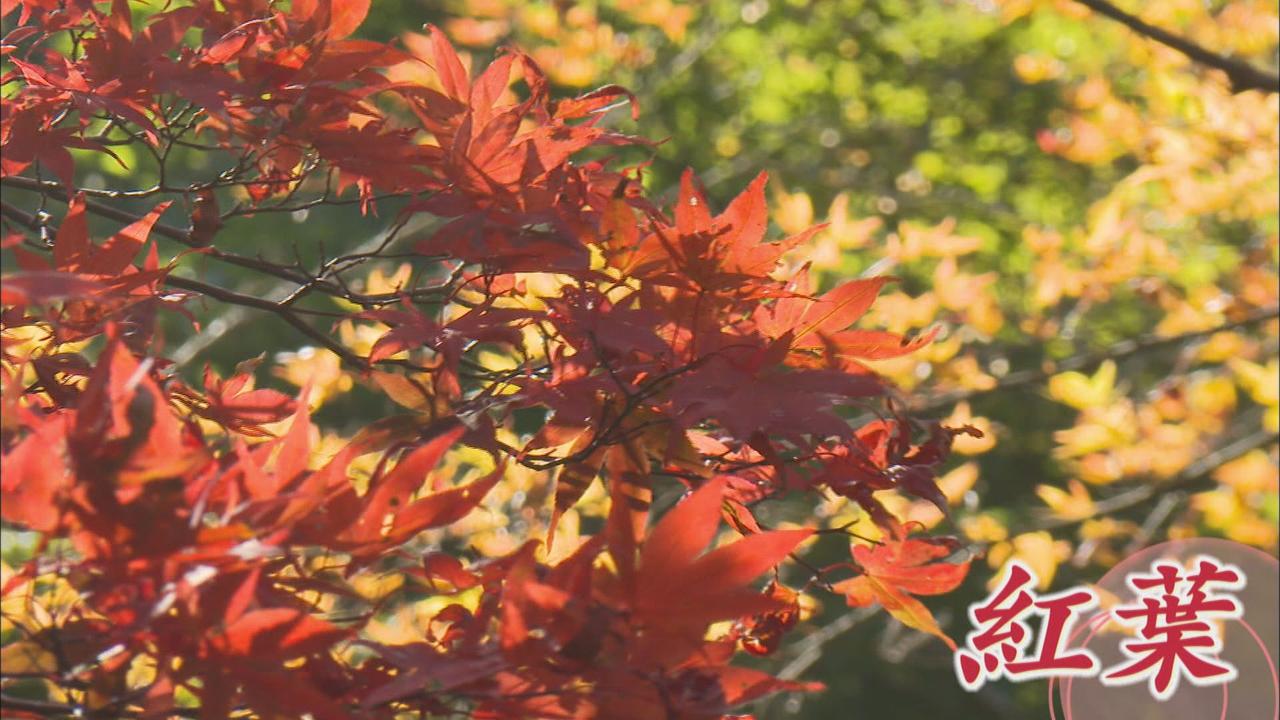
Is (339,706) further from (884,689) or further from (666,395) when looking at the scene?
(884,689)

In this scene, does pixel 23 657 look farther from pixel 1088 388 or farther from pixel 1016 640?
pixel 1088 388

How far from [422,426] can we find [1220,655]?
2699 mm

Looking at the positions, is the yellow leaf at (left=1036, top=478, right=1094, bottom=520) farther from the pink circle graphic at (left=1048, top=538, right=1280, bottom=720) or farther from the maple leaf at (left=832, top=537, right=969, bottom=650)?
the maple leaf at (left=832, top=537, right=969, bottom=650)

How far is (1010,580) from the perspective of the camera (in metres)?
1.53

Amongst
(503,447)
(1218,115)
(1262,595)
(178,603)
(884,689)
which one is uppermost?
(178,603)

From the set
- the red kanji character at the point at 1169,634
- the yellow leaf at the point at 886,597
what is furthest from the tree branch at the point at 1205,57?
the yellow leaf at the point at 886,597

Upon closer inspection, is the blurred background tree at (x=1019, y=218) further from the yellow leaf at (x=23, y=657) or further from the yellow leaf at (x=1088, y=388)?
the yellow leaf at (x=23, y=657)

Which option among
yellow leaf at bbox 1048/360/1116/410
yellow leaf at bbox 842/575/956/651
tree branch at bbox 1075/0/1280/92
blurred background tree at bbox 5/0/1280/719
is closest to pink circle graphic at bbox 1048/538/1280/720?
blurred background tree at bbox 5/0/1280/719

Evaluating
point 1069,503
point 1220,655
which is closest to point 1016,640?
point 1069,503

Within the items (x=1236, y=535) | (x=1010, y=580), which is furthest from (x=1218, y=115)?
Result: (x=1010, y=580)

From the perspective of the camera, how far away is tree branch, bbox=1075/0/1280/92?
1460mm

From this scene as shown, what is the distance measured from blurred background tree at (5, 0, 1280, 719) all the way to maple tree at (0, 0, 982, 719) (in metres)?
0.09

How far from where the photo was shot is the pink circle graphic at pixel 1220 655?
2.38 m

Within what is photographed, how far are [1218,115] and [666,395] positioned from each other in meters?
2.15
